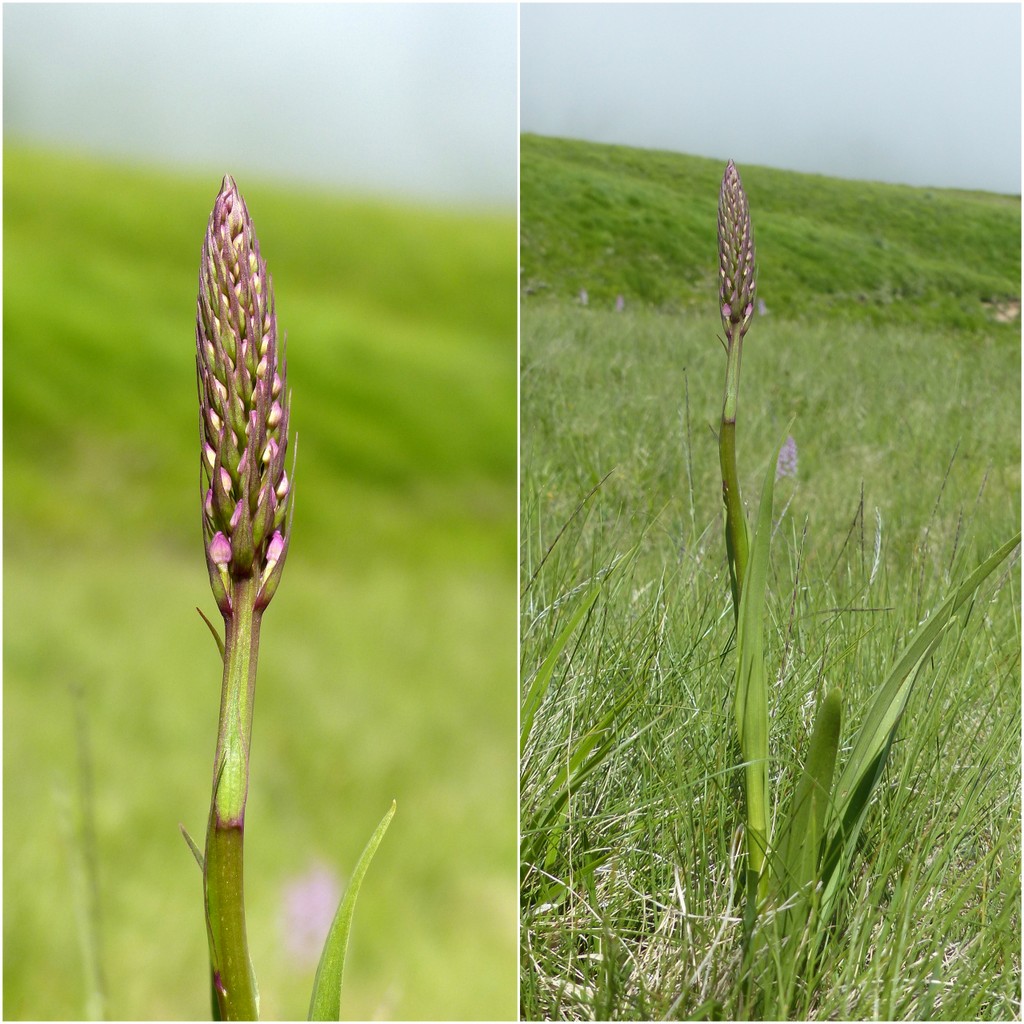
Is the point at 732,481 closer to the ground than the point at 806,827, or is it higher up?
higher up

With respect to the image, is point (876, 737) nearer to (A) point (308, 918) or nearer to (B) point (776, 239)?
(B) point (776, 239)

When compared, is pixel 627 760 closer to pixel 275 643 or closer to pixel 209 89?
pixel 209 89

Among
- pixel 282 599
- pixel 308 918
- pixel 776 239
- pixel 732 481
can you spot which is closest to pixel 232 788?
pixel 732 481

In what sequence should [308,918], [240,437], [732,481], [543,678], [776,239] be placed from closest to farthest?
[240,437]
[732,481]
[543,678]
[776,239]
[308,918]

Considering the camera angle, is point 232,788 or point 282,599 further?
point 282,599

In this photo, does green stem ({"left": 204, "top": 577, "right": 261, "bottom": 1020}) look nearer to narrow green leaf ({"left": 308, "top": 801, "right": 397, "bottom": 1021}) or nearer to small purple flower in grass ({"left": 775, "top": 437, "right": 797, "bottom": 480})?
narrow green leaf ({"left": 308, "top": 801, "right": 397, "bottom": 1021})

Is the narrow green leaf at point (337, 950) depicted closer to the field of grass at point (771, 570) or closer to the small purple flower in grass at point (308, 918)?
the field of grass at point (771, 570)

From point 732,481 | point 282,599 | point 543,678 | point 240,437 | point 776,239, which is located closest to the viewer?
point 240,437

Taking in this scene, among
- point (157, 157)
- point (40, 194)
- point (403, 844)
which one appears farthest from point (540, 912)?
point (40, 194)
